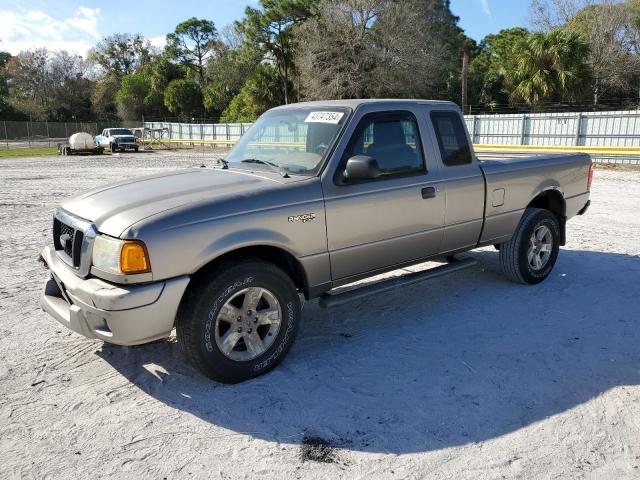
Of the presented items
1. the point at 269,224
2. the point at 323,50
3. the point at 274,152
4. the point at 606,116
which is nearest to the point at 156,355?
the point at 269,224

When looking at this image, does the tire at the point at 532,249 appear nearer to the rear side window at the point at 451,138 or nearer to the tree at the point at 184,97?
the rear side window at the point at 451,138

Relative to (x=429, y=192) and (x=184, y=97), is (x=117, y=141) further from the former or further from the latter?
(x=429, y=192)

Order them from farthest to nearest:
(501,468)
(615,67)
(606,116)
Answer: (615,67), (606,116), (501,468)

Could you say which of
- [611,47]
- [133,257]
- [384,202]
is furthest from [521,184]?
[611,47]

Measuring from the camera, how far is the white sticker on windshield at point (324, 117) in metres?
4.27

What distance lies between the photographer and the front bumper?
3199 mm

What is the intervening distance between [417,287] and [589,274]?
6.91 ft

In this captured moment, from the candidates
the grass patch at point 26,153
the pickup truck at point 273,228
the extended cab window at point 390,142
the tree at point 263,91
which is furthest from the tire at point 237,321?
the tree at point 263,91

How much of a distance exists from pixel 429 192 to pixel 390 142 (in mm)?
567

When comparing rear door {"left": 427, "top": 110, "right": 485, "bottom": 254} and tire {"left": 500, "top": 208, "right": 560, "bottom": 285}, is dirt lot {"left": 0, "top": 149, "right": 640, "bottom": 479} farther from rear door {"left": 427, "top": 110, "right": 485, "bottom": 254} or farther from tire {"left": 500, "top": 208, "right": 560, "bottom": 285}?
rear door {"left": 427, "top": 110, "right": 485, "bottom": 254}

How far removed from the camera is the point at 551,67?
31.3 metres

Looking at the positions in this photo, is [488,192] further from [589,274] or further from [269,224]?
[269,224]

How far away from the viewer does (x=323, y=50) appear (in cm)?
3934

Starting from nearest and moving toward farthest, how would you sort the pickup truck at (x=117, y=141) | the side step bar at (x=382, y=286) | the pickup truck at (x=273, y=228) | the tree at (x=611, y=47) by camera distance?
the pickup truck at (x=273, y=228), the side step bar at (x=382, y=286), the pickup truck at (x=117, y=141), the tree at (x=611, y=47)
